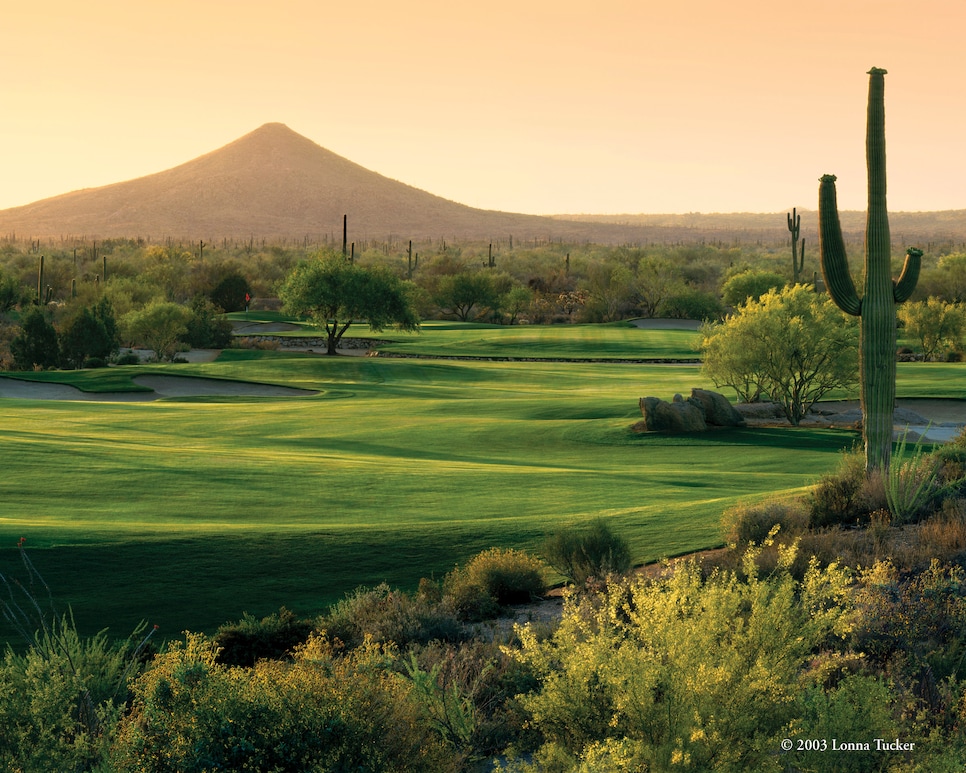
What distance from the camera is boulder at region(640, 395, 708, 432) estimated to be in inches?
1339

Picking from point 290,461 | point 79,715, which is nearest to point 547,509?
point 290,461

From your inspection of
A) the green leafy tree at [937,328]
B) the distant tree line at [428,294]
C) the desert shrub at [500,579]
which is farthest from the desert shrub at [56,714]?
the green leafy tree at [937,328]

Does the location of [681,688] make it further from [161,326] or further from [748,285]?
[748,285]

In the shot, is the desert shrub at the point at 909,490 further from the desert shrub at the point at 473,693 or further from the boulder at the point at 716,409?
the boulder at the point at 716,409

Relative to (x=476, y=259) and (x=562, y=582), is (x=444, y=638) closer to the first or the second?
(x=562, y=582)

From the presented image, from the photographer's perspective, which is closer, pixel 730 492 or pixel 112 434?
pixel 730 492

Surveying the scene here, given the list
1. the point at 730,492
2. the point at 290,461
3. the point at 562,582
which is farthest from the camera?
the point at 290,461

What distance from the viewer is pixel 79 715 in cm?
828

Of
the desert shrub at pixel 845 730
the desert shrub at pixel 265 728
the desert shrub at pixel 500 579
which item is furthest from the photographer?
the desert shrub at pixel 500 579

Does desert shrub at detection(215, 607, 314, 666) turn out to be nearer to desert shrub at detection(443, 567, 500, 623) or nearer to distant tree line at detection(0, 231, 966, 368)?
desert shrub at detection(443, 567, 500, 623)

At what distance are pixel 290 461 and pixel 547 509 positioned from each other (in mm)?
7670

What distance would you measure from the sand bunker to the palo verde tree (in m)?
13.3

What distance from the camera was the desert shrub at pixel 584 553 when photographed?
→ 45.6 ft

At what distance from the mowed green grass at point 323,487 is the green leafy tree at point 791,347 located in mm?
2714
